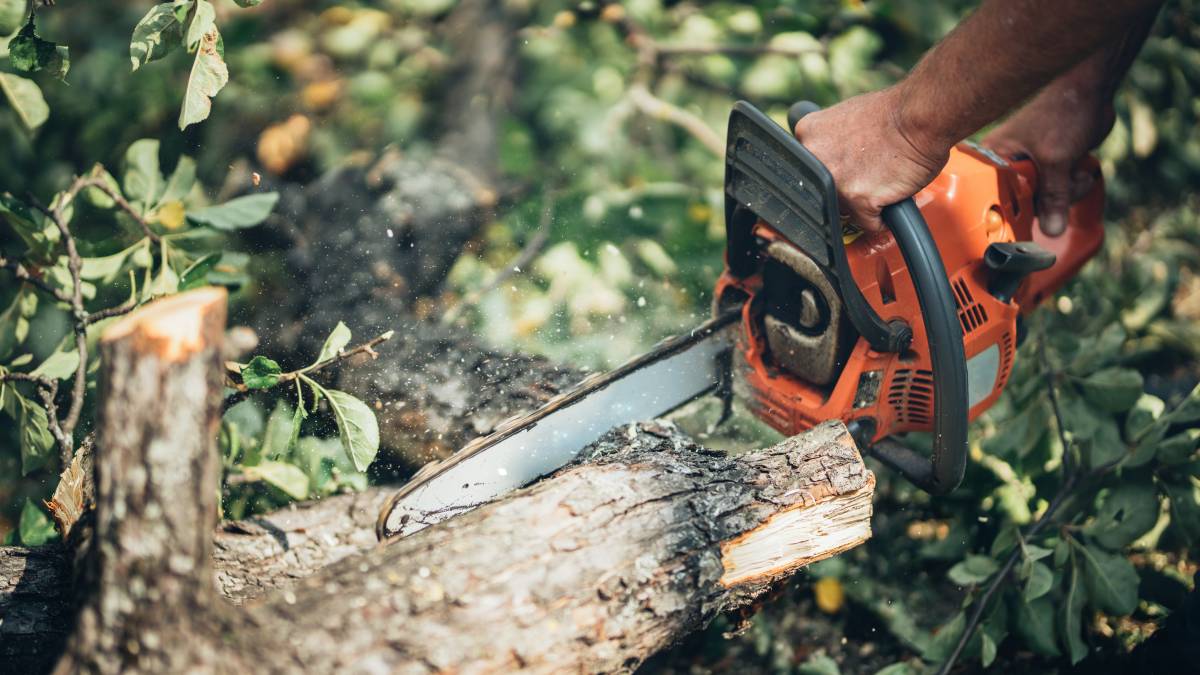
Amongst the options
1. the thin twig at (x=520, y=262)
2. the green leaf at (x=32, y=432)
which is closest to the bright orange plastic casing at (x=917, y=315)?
the thin twig at (x=520, y=262)

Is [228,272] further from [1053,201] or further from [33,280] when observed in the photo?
[1053,201]

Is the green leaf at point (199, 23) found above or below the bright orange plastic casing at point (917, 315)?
above

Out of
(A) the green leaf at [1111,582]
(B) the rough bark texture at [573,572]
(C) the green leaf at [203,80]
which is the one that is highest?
(C) the green leaf at [203,80]

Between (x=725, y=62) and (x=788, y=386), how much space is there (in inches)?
65.8

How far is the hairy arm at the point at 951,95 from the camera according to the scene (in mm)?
1344

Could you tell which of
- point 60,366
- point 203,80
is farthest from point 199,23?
point 60,366

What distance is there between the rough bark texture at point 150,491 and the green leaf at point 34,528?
0.96 metres

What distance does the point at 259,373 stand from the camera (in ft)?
5.45

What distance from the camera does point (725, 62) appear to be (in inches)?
121

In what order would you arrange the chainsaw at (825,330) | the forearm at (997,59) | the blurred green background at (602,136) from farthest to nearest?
the blurred green background at (602,136)
the chainsaw at (825,330)
the forearm at (997,59)

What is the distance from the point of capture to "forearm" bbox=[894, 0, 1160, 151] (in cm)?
133

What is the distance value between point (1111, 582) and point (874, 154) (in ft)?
3.75

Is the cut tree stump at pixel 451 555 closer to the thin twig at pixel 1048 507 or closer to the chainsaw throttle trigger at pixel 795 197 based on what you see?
the chainsaw throttle trigger at pixel 795 197

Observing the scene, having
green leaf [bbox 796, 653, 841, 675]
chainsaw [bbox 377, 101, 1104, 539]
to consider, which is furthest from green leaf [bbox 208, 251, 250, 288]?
green leaf [bbox 796, 653, 841, 675]
